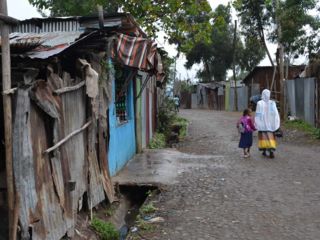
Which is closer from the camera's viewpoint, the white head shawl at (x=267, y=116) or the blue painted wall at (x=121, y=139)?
the blue painted wall at (x=121, y=139)

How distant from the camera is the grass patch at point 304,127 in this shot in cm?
1603

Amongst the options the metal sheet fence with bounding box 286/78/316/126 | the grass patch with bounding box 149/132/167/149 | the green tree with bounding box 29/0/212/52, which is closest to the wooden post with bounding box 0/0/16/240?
the grass patch with bounding box 149/132/167/149

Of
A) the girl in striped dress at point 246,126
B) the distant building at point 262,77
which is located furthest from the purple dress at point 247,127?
the distant building at point 262,77

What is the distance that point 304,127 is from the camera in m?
18.2

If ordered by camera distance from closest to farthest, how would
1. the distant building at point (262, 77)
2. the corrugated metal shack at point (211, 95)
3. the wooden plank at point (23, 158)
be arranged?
the wooden plank at point (23, 158) < the distant building at point (262, 77) < the corrugated metal shack at point (211, 95)

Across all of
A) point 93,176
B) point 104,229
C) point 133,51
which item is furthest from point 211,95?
point 104,229

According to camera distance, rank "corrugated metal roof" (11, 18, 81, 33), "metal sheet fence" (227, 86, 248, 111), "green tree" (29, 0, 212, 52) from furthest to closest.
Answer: "metal sheet fence" (227, 86, 248, 111), "green tree" (29, 0, 212, 52), "corrugated metal roof" (11, 18, 81, 33)

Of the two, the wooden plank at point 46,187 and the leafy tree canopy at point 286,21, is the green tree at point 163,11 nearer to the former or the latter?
the leafy tree canopy at point 286,21

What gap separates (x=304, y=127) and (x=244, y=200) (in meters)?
11.8

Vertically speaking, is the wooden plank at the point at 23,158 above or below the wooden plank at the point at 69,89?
below

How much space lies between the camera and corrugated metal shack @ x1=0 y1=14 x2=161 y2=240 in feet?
13.6

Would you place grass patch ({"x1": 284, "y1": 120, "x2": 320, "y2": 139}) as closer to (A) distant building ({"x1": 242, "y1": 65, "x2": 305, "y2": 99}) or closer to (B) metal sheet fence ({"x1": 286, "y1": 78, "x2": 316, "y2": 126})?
(B) metal sheet fence ({"x1": 286, "y1": 78, "x2": 316, "y2": 126})

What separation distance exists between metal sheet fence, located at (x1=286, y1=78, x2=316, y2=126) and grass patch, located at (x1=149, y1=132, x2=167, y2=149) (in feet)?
20.2

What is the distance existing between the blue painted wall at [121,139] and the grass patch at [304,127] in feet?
23.3
